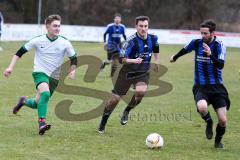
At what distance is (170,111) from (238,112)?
5.10 ft

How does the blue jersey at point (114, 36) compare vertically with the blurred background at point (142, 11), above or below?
above

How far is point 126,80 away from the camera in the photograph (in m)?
10.5

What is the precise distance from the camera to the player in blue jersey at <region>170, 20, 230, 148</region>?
29.5 feet

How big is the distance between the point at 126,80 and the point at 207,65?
1.82 m

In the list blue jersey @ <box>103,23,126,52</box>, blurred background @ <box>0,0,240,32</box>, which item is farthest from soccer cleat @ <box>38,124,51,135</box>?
blurred background @ <box>0,0,240,32</box>

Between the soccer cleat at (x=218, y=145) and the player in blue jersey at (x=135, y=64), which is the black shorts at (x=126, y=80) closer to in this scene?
the player in blue jersey at (x=135, y=64)

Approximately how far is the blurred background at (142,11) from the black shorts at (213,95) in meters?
49.0

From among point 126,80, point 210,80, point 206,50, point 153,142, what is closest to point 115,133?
point 126,80

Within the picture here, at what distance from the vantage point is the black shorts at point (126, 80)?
10.4m

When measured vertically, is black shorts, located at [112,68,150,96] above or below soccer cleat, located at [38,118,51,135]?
above

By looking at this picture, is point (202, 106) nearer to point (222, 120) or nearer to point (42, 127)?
point (222, 120)

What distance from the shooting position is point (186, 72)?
23781 millimetres

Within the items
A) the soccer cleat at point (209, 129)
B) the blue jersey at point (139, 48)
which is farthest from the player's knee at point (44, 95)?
the soccer cleat at point (209, 129)

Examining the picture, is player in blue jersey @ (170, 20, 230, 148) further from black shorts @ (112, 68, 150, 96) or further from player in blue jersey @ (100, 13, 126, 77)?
player in blue jersey @ (100, 13, 126, 77)
